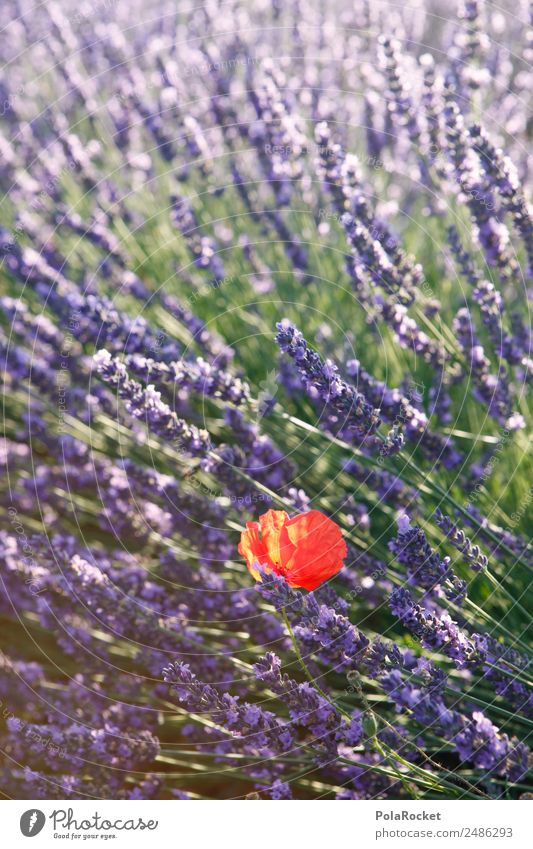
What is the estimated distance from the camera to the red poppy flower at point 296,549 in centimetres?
103

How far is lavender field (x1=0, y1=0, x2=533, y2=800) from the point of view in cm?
114

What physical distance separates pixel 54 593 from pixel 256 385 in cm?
63

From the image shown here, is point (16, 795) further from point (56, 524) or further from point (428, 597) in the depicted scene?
point (428, 597)

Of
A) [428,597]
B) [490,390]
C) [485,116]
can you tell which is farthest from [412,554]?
[485,116]

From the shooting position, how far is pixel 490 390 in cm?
138

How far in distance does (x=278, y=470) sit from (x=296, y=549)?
44 cm
